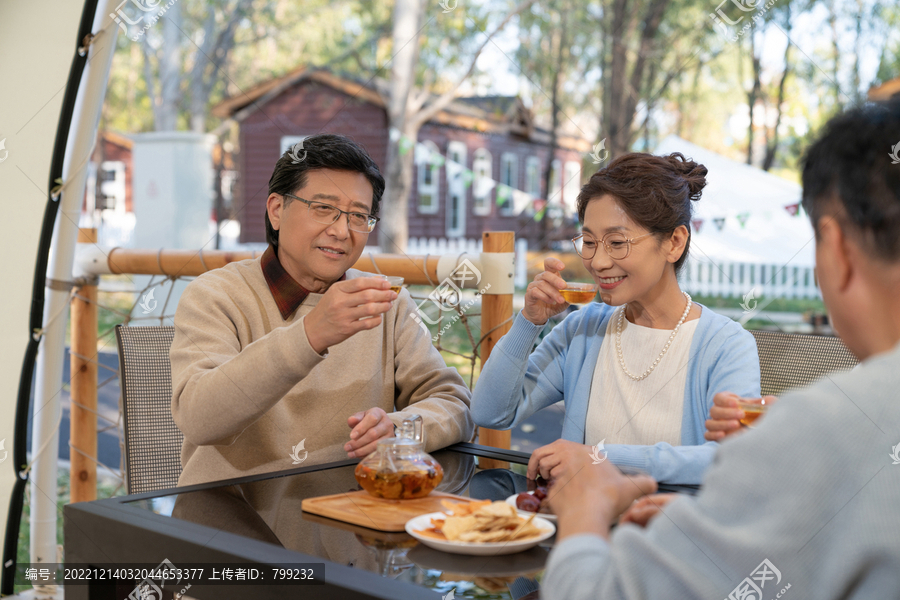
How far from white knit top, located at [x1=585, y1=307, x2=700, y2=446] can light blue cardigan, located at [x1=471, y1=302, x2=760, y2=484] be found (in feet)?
0.07

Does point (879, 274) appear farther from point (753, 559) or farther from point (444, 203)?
point (444, 203)

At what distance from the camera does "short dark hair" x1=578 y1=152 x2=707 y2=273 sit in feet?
5.56

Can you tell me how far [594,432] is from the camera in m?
1.75

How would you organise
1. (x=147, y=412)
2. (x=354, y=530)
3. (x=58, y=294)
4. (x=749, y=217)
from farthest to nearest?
(x=749, y=217) → (x=58, y=294) → (x=147, y=412) → (x=354, y=530)

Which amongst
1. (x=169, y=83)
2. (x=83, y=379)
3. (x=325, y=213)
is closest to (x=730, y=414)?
(x=325, y=213)

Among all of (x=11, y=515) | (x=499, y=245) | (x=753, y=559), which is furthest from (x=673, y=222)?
(x=11, y=515)

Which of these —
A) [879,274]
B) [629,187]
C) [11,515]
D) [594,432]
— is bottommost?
[11,515]

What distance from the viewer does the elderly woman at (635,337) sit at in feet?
5.43

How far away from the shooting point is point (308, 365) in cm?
142

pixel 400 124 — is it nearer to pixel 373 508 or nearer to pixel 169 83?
pixel 169 83

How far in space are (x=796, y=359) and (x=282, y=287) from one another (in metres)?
1.23

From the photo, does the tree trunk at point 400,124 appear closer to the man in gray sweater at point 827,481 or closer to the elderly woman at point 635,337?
the elderly woman at point 635,337

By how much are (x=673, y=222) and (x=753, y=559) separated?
4.01 feet

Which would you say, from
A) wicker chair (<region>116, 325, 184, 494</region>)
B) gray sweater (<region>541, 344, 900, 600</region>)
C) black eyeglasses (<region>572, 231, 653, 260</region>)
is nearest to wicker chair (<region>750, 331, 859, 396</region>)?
black eyeglasses (<region>572, 231, 653, 260</region>)
